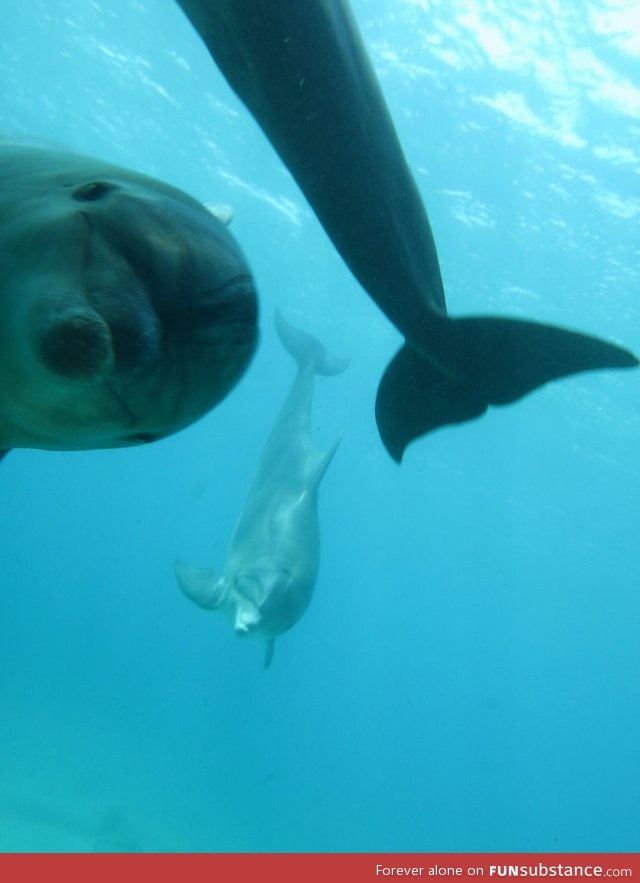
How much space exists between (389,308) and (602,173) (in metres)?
15.5

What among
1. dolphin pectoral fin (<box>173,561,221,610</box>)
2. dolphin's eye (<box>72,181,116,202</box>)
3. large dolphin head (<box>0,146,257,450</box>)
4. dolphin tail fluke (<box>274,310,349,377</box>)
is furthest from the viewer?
dolphin tail fluke (<box>274,310,349,377</box>)

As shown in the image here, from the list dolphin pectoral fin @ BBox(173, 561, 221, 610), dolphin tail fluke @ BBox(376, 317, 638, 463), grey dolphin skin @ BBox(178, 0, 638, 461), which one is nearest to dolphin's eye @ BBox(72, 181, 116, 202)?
grey dolphin skin @ BBox(178, 0, 638, 461)

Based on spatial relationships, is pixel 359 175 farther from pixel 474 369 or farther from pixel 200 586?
pixel 200 586

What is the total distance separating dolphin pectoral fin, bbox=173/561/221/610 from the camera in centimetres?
1247

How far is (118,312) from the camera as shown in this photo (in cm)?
134

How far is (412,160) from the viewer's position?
1891cm

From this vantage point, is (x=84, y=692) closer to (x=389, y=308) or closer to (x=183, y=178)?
(x=183, y=178)

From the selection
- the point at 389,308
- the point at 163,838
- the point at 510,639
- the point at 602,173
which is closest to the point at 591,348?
the point at 389,308

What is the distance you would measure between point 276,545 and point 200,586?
187 cm

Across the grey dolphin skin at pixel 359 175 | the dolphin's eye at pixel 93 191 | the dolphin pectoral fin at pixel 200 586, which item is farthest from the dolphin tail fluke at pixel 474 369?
the dolphin pectoral fin at pixel 200 586

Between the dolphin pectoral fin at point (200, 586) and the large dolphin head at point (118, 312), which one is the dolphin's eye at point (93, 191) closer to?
the large dolphin head at point (118, 312)

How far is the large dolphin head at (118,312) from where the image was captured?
1.35 meters

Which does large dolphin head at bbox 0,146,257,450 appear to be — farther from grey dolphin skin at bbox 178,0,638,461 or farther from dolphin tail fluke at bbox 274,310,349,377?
dolphin tail fluke at bbox 274,310,349,377

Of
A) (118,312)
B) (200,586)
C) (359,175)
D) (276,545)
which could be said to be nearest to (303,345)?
(200,586)
